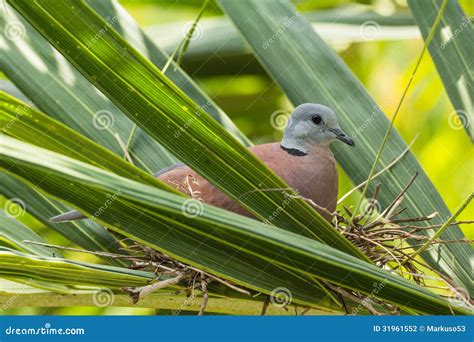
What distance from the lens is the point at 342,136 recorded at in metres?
1.78

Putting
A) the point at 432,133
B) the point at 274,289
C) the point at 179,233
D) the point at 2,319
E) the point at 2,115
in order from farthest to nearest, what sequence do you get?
the point at 432,133 → the point at 2,319 → the point at 274,289 → the point at 179,233 → the point at 2,115

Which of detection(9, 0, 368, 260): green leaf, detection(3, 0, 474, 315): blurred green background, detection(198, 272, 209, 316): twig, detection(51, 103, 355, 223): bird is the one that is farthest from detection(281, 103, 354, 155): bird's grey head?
detection(3, 0, 474, 315): blurred green background

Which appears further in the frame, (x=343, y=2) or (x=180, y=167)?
(x=343, y=2)

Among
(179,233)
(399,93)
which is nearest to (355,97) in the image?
(179,233)

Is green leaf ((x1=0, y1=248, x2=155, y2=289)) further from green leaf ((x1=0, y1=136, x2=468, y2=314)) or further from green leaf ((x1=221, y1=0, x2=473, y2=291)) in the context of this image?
green leaf ((x1=221, y1=0, x2=473, y2=291))

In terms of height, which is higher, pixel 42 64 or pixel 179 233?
pixel 42 64

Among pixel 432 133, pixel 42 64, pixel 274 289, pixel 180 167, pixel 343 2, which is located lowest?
pixel 274 289

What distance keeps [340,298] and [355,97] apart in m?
0.57

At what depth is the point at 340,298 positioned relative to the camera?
4.63 feet

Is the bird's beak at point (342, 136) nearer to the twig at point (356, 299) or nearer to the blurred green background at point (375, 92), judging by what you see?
the twig at point (356, 299)

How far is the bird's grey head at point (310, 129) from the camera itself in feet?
5.93

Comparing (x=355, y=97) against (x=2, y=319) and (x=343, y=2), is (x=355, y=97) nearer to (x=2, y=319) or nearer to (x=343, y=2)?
(x=2, y=319)

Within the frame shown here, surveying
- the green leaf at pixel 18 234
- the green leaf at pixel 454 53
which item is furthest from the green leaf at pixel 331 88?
the green leaf at pixel 18 234

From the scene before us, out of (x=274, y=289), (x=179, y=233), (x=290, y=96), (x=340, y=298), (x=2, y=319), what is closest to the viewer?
(x=179, y=233)
